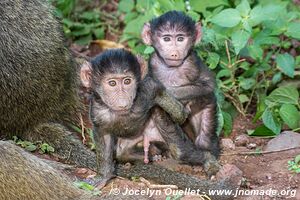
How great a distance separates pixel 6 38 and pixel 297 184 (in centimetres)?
202

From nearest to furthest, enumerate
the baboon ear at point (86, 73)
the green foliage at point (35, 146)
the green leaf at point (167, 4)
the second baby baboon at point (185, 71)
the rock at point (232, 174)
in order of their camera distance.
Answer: the baboon ear at point (86, 73) → the rock at point (232, 174) → the second baby baboon at point (185, 71) → the green foliage at point (35, 146) → the green leaf at point (167, 4)

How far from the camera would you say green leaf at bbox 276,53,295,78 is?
5.99 metres

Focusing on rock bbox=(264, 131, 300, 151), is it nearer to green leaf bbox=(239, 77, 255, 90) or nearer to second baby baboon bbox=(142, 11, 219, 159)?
second baby baboon bbox=(142, 11, 219, 159)

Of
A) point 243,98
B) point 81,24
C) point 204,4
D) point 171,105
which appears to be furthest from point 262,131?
point 81,24

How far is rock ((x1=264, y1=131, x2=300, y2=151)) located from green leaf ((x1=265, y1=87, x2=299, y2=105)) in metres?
0.42

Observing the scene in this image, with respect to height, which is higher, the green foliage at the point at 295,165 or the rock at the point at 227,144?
the green foliage at the point at 295,165

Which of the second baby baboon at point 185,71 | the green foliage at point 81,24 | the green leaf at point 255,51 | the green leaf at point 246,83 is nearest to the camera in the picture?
the second baby baboon at point 185,71

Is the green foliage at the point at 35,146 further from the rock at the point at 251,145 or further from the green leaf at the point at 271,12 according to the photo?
the green leaf at the point at 271,12

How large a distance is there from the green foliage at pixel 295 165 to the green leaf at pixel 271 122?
54 cm

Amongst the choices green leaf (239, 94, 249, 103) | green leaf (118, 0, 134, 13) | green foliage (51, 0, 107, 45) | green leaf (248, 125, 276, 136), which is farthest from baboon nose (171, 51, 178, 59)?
green foliage (51, 0, 107, 45)

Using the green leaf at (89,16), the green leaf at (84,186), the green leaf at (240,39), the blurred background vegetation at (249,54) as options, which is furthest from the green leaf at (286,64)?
the green leaf at (89,16)

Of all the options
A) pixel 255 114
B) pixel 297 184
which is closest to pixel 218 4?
pixel 255 114

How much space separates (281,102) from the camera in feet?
19.5

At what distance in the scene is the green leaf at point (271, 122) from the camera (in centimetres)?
565
